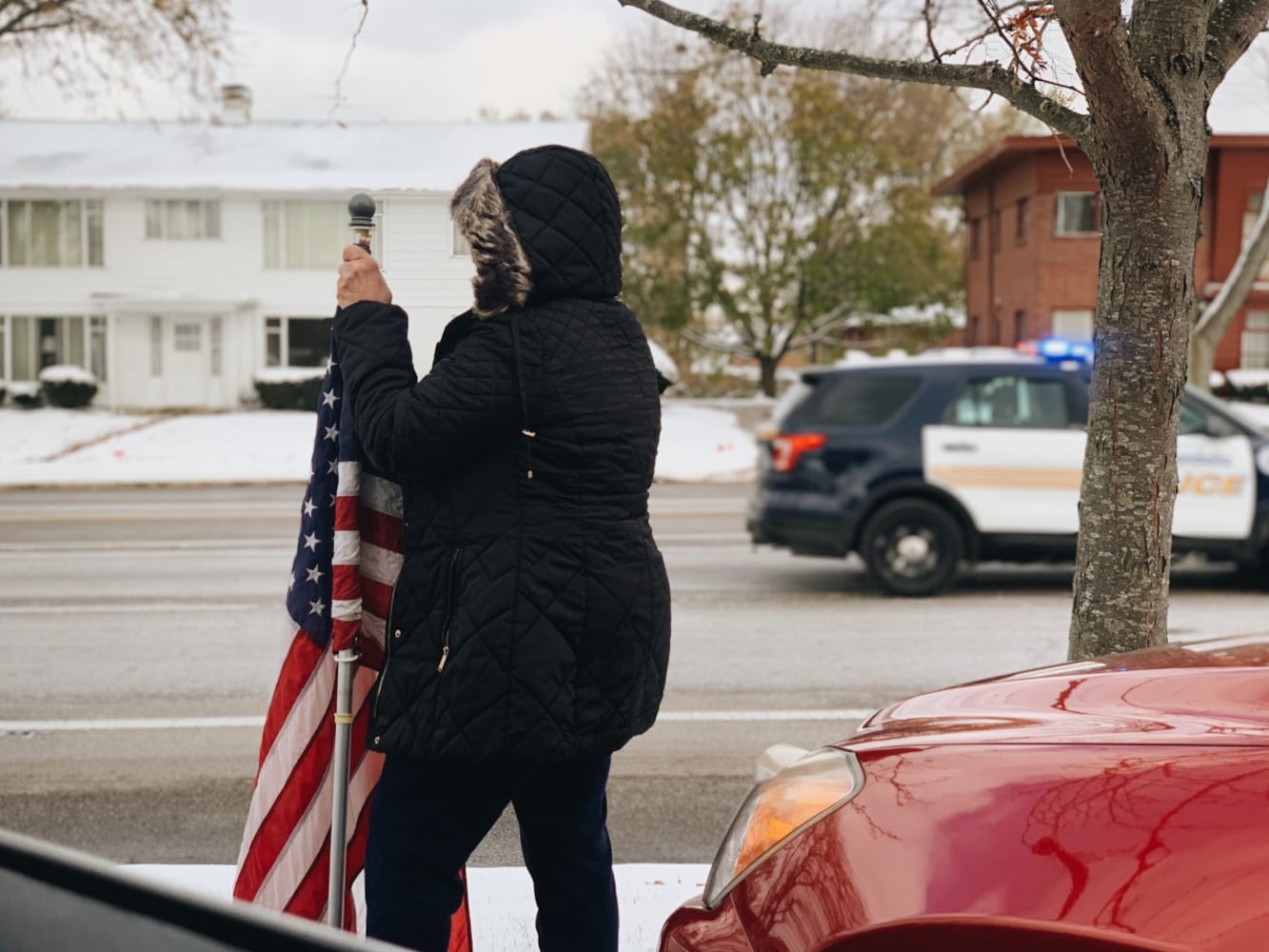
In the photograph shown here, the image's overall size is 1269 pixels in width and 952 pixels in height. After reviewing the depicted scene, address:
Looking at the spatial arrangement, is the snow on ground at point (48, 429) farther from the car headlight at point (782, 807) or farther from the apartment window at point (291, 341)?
the car headlight at point (782, 807)

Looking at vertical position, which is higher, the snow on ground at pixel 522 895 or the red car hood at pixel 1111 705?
the red car hood at pixel 1111 705

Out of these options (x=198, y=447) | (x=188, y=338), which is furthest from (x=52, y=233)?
(x=198, y=447)

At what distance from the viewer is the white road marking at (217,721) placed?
638 centimetres

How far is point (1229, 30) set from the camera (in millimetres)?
3590

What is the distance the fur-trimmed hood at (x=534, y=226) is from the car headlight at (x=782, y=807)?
99 centimetres

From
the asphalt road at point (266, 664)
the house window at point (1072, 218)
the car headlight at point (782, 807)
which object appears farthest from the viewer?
the house window at point (1072, 218)

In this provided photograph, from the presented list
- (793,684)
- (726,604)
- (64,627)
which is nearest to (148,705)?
(64,627)

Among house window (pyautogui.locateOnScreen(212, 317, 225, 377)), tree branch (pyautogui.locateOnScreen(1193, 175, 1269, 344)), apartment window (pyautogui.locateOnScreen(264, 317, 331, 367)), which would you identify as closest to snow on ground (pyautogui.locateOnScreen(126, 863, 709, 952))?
tree branch (pyautogui.locateOnScreen(1193, 175, 1269, 344))

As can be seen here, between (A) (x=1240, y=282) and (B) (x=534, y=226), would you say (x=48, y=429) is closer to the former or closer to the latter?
(A) (x=1240, y=282)

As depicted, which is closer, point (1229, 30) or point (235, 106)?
point (1229, 30)

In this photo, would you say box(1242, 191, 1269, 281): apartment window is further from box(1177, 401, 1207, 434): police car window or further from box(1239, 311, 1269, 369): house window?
box(1177, 401, 1207, 434): police car window

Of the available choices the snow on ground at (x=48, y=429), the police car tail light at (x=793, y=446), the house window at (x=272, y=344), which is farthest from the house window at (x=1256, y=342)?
the police car tail light at (x=793, y=446)

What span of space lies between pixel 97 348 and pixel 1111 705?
35.6m

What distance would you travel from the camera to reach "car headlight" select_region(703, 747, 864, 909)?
87.6 inches
